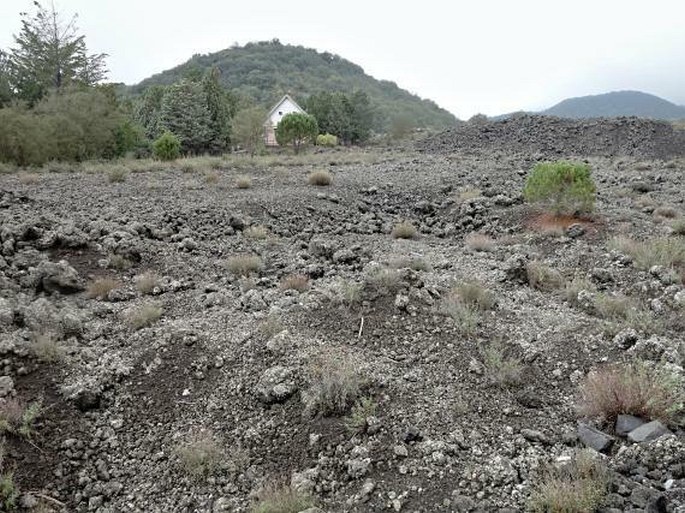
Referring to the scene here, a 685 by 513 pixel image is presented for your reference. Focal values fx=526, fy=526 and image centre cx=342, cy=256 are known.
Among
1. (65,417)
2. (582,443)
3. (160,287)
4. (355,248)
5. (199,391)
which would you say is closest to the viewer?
(582,443)

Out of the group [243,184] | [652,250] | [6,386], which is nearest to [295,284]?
[6,386]

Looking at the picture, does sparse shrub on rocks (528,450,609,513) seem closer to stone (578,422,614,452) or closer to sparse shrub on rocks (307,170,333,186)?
stone (578,422,614,452)

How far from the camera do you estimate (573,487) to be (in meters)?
3.08

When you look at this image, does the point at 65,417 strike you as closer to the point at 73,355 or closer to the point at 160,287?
the point at 73,355

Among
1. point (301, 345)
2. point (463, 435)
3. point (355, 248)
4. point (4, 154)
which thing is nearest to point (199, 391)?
point (301, 345)

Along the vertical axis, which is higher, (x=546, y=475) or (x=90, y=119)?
(x=90, y=119)

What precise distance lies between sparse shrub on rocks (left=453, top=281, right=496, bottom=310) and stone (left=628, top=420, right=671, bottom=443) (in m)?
2.32

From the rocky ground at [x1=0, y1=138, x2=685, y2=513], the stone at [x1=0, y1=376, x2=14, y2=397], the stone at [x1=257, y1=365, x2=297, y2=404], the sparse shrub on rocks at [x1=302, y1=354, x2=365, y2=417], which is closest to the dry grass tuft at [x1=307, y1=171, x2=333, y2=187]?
the rocky ground at [x1=0, y1=138, x2=685, y2=513]

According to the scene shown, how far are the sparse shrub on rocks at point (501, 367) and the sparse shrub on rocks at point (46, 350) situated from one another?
4.02m

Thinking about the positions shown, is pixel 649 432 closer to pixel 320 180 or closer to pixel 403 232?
pixel 403 232

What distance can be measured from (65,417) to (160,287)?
267 centimetres

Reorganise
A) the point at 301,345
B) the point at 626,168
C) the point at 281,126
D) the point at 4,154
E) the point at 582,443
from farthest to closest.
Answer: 1. the point at 281,126
2. the point at 626,168
3. the point at 4,154
4. the point at 301,345
5. the point at 582,443

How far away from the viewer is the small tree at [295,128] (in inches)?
1211

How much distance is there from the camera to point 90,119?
20.9 meters
